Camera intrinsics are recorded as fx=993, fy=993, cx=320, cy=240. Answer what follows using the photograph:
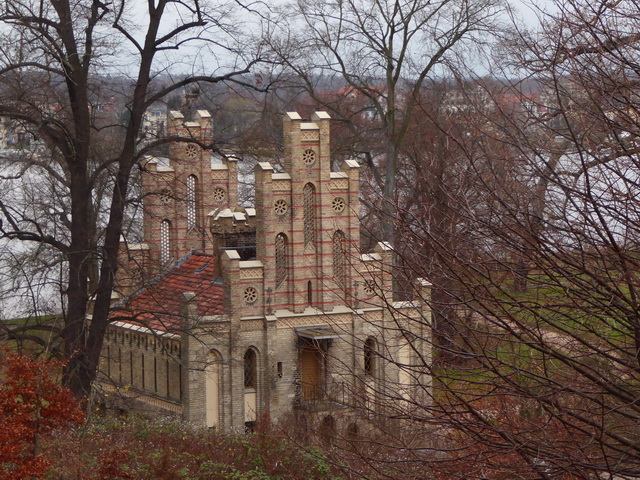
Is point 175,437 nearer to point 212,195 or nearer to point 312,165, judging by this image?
A: point 312,165

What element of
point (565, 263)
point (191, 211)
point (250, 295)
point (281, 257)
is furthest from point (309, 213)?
point (565, 263)

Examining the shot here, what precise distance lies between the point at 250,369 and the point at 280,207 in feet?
13.3

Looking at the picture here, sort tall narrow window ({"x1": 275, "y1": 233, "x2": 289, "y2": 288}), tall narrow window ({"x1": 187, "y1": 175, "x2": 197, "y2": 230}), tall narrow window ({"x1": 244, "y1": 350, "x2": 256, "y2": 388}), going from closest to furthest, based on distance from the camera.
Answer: tall narrow window ({"x1": 244, "y1": 350, "x2": 256, "y2": 388}) → tall narrow window ({"x1": 275, "y1": 233, "x2": 289, "y2": 288}) → tall narrow window ({"x1": 187, "y1": 175, "x2": 197, "y2": 230})

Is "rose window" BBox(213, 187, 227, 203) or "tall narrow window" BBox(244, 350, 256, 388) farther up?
"rose window" BBox(213, 187, 227, 203)

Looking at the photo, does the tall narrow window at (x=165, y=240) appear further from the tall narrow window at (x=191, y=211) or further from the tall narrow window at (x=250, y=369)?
the tall narrow window at (x=250, y=369)

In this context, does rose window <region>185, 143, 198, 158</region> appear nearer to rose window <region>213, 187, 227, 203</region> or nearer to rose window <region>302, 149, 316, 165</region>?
rose window <region>213, 187, 227, 203</region>

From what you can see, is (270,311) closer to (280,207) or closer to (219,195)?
(280,207)

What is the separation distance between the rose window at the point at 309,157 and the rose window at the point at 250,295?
3.39 m

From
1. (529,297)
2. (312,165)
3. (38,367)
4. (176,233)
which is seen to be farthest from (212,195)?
(529,297)

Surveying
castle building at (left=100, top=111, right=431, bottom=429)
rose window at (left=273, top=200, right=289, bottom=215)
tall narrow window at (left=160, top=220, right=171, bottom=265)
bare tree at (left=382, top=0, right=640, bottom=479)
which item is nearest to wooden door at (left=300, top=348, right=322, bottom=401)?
castle building at (left=100, top=111, right=431, bottom=429)

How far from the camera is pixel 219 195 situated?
95.0 ft

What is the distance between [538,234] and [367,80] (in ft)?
85.6

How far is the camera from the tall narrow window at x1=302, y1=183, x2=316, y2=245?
24.7 metres

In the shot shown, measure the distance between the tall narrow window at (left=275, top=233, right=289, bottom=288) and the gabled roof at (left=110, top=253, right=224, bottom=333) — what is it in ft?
5.15
